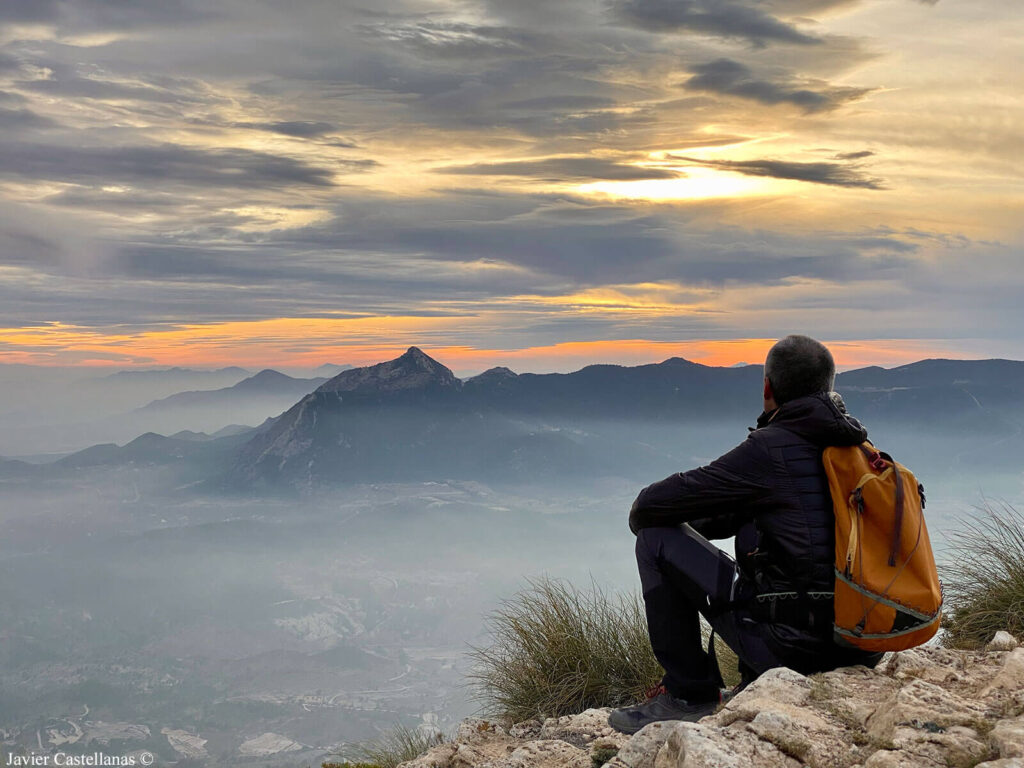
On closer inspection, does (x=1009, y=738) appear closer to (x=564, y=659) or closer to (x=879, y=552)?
(x=879, y=552)

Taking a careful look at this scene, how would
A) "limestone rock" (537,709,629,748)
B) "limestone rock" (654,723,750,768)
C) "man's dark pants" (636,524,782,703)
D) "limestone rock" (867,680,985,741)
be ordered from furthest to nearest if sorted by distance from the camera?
"limestone rock" (537,709,629,748) → "man's dark pants" (636,524,782,703) → "limestone rock" (867,680,985,741) → "limestone rock" (654,723,750,768)

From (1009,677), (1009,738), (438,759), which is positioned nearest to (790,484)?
(1009,738)

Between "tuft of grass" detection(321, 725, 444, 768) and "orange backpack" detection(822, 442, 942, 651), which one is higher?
"orange backpack" detection(822, 442, 942, 651)

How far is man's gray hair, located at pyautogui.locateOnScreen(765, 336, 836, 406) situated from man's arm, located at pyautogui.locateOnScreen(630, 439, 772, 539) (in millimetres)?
401

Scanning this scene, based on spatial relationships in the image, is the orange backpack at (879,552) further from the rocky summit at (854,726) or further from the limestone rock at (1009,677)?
the limestone rock at (1009,677)

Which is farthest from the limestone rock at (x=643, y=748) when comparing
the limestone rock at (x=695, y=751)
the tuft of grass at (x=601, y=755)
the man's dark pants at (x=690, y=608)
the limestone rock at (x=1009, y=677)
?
the limestone rock at (x=1009, y=677)

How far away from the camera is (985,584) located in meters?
6.95

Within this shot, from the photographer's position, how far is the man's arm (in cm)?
430

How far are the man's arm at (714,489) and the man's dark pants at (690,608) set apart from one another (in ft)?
0.83

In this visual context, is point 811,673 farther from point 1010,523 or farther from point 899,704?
point 1010,523

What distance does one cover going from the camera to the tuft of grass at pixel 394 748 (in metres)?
7.21

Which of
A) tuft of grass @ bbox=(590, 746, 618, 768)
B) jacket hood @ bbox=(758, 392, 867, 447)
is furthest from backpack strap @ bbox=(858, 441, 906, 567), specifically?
tuft of grass @ bbox=(590, 746, 618, 768)

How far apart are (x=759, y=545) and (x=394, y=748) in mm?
4743

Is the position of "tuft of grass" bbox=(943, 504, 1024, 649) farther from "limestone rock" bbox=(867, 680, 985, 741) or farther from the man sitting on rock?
"limestone rock" bbox=(867, 680, 985, 741)
